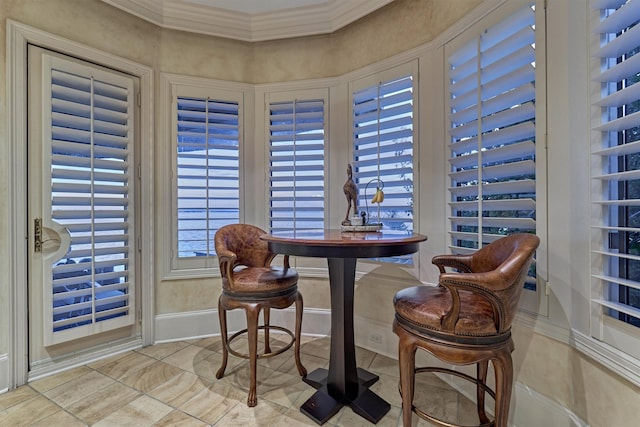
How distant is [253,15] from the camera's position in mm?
2848

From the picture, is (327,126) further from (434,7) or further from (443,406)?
(443,406)

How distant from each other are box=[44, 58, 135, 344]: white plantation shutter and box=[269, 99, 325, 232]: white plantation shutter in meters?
1.26

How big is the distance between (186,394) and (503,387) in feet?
6.08

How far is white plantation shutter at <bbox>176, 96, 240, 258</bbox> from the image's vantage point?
2807mm

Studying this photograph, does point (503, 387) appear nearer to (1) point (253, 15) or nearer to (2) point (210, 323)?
(2) point (210, 323)

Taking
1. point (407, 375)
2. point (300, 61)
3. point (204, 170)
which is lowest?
point (407, 375)

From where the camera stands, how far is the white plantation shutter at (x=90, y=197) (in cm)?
221

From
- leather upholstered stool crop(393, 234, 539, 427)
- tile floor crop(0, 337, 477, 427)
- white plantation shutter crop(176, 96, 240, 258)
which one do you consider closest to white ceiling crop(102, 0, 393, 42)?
white plantation shutter crop(176, 96, 240, 258)

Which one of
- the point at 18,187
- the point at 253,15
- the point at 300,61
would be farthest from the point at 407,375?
the point at 253,15

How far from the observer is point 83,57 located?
2322 millimetres

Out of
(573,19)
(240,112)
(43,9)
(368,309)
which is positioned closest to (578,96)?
(573,19)

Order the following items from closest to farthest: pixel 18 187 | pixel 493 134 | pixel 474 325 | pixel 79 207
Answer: pixel 474 325
pixel 493 134
pixel 18 187
pixel 79 207

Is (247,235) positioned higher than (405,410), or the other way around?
(247,235)

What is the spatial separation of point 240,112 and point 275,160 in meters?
0.59
